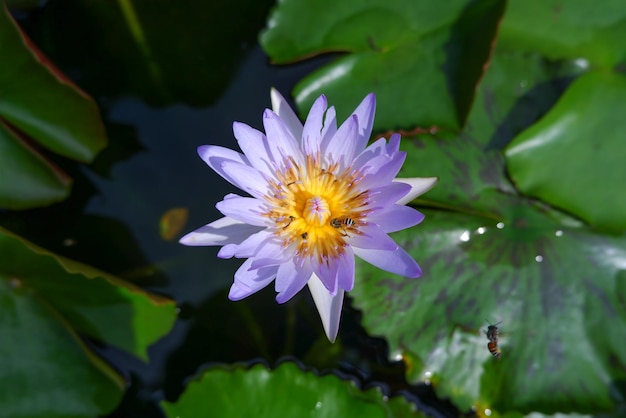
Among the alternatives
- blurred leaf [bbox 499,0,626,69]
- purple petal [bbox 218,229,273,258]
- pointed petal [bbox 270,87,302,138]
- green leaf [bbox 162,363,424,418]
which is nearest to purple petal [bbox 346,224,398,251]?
purple petal [bbox 218,229,273,258]

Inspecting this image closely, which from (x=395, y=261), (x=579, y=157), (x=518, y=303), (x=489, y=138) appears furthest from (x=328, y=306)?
(x=579, y=157)

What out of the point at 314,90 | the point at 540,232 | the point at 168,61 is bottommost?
the point at 540,232

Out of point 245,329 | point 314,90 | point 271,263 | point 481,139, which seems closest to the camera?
point 271,263

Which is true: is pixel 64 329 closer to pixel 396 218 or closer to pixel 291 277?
pixel 291 277

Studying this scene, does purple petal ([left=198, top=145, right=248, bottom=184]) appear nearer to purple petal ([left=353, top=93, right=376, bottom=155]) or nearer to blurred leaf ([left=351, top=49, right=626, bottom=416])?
purple petal ([left=353, top=93, right=376, bottom=155])

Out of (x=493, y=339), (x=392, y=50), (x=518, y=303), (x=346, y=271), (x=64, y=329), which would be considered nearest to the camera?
(x=346, y=271)

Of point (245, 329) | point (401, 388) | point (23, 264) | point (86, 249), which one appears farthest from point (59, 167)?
point (401, 388)

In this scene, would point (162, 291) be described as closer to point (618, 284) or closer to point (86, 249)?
point (86, 249)
